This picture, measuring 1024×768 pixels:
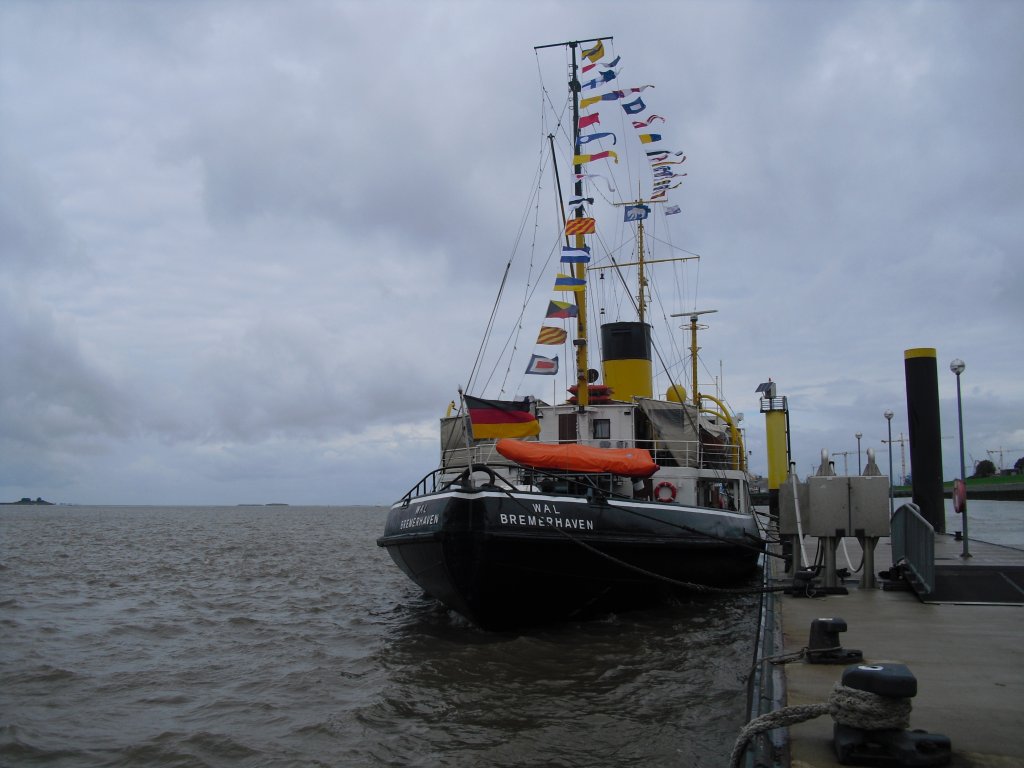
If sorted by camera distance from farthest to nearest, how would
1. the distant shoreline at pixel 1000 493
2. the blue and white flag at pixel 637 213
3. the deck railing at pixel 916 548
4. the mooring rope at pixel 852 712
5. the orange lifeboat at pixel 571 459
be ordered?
1. the distant shoreline at pixel 1000 493
2. the blue and white flag at pixel 637 213
3. the orange lifeboat at pixel 571 459
4. the deck railing at pixel 916 548
5. the mooring rope at pixel 852 712

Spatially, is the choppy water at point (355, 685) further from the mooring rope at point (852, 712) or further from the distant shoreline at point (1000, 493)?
the distant shoreline at point (1000, 493)

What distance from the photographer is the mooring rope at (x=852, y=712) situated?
4562 mm

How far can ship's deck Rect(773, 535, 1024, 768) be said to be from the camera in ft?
16.5

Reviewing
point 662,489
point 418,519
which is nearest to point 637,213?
point 662,489

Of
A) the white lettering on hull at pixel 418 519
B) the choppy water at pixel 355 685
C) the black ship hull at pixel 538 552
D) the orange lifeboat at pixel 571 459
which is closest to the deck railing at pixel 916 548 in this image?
the choppy water at pixel 355 685

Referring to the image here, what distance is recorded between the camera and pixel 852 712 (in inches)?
182

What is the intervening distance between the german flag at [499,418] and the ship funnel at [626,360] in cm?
563

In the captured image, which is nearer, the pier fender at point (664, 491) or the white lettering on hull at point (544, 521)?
the white lettering on hull at point (544, 521)

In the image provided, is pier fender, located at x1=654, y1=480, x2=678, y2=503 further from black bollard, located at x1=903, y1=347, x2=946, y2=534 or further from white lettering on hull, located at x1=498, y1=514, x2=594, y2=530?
black bollard, located at x1=903, y1=347, x2=946, y2=534

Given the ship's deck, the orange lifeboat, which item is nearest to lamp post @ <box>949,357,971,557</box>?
the ship's deck

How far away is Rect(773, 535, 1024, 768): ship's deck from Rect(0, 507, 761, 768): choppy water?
1.22 metres

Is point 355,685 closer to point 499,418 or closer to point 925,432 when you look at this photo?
point 499,418

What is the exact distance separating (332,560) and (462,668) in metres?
21.2

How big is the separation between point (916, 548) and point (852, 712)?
8751mm
